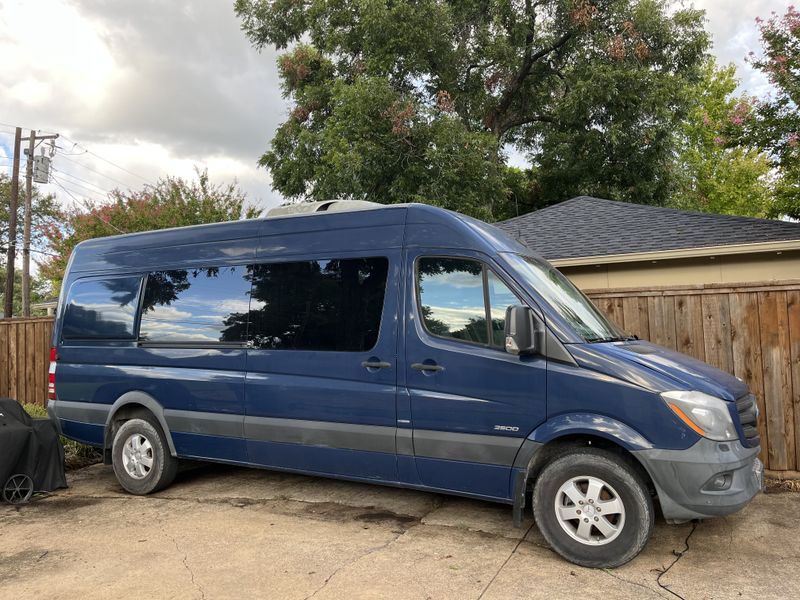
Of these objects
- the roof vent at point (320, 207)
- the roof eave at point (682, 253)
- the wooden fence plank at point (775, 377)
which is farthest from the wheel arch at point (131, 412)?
the roof eave at point (682, 253)

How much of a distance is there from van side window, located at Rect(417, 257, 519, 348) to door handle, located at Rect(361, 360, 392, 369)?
17.0 inches

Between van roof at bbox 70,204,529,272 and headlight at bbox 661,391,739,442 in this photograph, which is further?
van roof at bbox 70,204,529,272

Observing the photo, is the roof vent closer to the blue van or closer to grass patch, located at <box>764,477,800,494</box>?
the blue van

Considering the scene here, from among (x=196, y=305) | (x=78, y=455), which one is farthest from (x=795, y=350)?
(x=78, y=455)

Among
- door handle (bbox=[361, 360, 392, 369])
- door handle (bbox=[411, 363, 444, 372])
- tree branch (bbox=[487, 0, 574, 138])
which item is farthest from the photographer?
tree branch (bbox=[487, 0, 574, 138])

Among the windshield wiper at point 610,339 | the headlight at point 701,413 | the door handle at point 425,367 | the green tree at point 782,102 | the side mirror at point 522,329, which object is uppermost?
the green tree at point 782,102

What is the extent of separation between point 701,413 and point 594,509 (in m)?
0.91

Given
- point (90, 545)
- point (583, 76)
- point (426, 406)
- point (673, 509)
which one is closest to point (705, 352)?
point (673, 509)

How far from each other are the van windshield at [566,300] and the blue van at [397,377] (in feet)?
0.09

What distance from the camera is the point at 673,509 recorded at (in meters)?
3.88

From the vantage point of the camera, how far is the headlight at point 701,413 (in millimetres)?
3840

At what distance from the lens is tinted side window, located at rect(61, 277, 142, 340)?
626 centimetres

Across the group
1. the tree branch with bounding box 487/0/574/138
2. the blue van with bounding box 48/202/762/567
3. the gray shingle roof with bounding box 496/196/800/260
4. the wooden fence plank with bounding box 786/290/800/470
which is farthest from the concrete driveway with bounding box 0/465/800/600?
the tree branch with bounding box 487/0/574/138

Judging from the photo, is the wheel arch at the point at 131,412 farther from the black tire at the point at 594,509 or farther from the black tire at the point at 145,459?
the black tire at the point at 594,509
